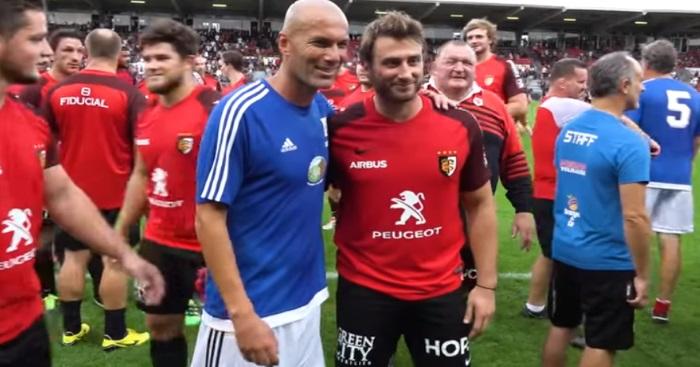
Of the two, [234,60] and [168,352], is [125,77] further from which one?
[234,60]

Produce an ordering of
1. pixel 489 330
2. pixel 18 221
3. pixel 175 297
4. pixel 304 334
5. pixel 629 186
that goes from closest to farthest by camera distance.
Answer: pixel 18 221, pixel 304 334, pixel 629 186, pixel 175 297, pixel 489 330

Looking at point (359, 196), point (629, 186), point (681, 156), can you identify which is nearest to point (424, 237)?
point (359, 196)

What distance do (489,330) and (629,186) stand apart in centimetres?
227

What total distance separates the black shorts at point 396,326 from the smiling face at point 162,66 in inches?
65.2

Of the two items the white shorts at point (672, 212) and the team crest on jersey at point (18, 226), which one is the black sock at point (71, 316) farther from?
the white shorts at point (672, 212)

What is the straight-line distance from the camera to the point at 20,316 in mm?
2346

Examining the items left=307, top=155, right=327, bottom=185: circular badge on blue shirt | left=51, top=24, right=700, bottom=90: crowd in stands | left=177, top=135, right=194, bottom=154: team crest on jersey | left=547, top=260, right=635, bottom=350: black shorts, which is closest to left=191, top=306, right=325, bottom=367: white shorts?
left=307, top=155, right=327, bottom=185: circular badge on blue shirt

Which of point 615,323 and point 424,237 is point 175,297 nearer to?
point 424,237

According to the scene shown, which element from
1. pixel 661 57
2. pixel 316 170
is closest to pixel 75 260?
pixel 316 170

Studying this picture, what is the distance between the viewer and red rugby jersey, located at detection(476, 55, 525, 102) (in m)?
6.08

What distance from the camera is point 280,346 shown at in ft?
8.66

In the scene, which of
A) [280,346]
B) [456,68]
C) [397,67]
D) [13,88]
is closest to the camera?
[280,346]

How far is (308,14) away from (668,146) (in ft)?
13.8

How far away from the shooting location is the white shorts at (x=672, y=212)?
5.63 m
